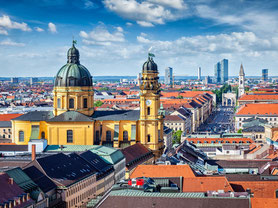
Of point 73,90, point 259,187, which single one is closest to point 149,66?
point 73,90

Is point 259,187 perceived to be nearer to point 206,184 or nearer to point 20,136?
point 206,184

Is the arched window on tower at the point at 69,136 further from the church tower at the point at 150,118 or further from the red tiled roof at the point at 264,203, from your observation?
the red tiled roof at the point at 264,203

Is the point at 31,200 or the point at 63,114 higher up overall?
the point at 63,114

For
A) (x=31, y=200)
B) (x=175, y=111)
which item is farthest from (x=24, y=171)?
(x=175, y=111)

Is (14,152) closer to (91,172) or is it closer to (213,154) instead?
A: (91,172)

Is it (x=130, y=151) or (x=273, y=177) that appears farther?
(x=130, y=151)

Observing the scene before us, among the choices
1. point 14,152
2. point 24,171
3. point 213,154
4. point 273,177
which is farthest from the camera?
point 213,154

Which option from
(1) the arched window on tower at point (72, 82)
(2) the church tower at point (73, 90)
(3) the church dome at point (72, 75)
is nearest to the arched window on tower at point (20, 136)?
(2) the church tower at point (73, 90)
